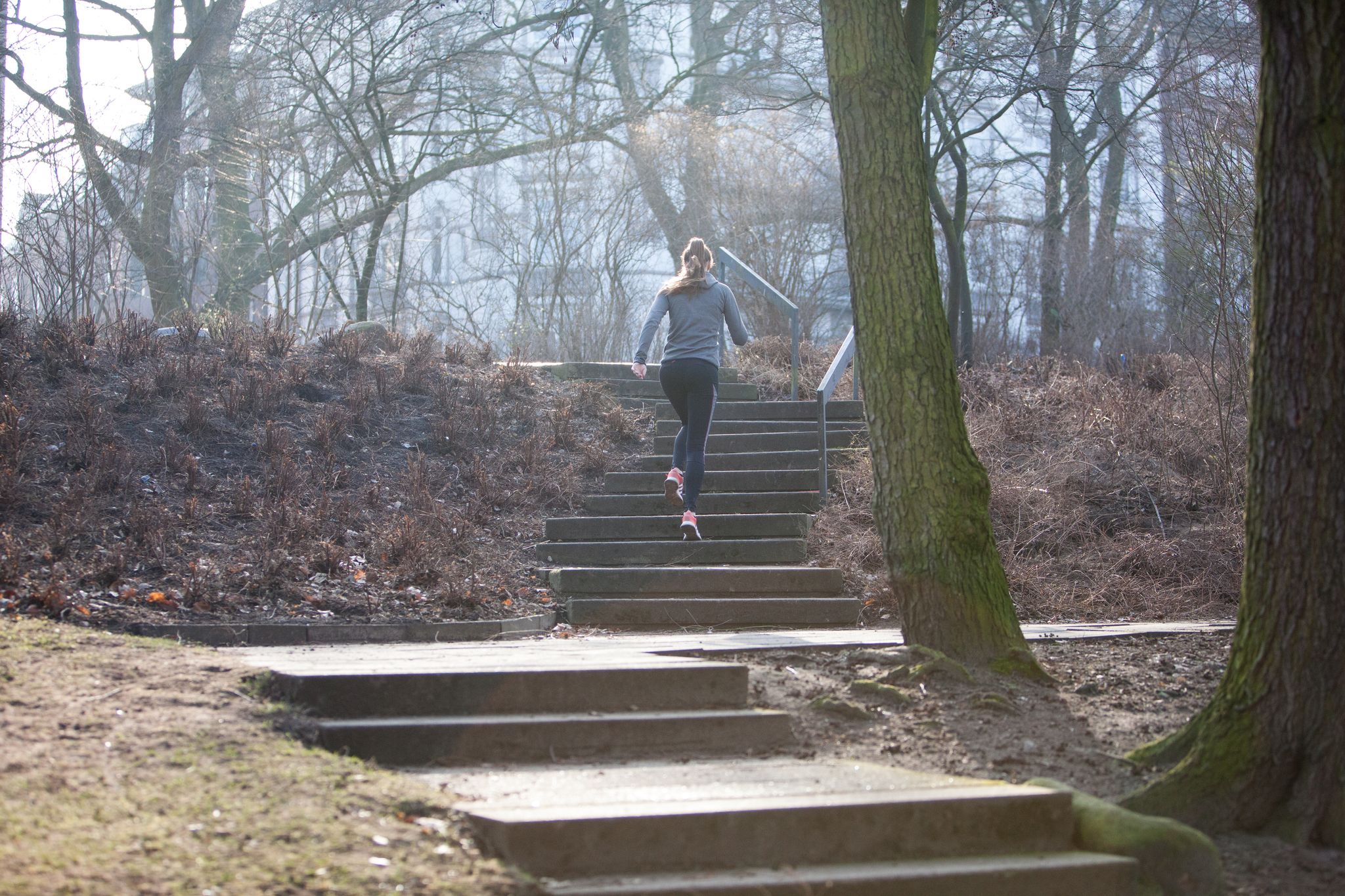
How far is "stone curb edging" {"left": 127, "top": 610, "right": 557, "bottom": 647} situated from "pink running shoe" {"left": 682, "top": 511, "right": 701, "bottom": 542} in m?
1.63

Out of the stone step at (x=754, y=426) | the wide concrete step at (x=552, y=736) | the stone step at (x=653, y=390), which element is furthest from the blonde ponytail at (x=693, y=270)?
the wide concrete step at (x=552, y=736)

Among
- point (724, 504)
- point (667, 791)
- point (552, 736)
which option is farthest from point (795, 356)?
point (667, 791)

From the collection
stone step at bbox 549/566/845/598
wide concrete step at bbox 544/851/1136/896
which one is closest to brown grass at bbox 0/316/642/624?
stone step at bbox 549/566/845/598

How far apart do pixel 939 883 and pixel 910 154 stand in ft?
11.6

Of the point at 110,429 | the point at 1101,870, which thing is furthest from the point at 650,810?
the point at 110,429

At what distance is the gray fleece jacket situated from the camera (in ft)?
29.4

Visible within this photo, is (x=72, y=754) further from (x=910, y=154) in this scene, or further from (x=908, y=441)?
(x=910, y=154)

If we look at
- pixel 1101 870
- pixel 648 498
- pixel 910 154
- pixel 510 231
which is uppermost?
pixel 510 231

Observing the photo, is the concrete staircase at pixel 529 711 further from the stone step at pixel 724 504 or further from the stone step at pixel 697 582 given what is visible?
the stone step at pixel 724 504

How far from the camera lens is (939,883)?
132 inches

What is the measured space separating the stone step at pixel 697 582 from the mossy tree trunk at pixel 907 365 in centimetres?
255

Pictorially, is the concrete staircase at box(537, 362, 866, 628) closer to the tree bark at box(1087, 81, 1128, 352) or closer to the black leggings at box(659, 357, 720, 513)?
the black leggings at box(659, 357, 720, 513)

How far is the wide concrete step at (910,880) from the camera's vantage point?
3.16 meters

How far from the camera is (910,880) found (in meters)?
3.33
